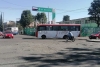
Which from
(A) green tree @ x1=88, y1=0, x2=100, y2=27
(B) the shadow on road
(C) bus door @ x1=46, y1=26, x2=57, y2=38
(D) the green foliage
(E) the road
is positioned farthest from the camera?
(D) the green foliage

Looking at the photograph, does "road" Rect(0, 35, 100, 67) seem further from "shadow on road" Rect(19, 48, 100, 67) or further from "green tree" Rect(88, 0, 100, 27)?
"green tree" Rect(88, 0, 100, 27)

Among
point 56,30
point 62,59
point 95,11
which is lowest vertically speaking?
point 62,59

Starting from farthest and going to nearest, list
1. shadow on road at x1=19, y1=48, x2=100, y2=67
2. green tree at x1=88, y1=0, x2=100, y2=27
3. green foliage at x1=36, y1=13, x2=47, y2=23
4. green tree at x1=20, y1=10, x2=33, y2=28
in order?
1. green foliage at x1=36, y1=13, x2=47, y2=23
2. green tree at x1=20, y1=10, x2=33, y2=28
3. green tree at x1=88, y1=0, x2=100, y2=27
4. shadow on road at x1=19, y1=48, x2=100, y2=67

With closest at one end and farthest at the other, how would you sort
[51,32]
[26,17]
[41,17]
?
1. [51,32]
2. [26,17]
3. [41,17]

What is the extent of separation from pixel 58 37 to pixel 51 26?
253 cm

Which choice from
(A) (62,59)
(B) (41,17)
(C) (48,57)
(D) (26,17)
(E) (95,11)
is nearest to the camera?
(A) (62,59)

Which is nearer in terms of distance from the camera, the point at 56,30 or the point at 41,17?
the point at 56,30

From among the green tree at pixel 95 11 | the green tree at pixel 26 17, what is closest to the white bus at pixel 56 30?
the green tree at pixel 95 11

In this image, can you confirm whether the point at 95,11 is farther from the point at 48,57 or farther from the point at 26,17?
the point at 48,57

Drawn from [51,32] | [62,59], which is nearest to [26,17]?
[51,32]

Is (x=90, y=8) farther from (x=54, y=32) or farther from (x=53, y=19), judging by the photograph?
(x=54, y=32)

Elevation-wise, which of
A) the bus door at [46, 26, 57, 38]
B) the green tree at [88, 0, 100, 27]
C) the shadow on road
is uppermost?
the green tree at [88, 0, 100, 27]

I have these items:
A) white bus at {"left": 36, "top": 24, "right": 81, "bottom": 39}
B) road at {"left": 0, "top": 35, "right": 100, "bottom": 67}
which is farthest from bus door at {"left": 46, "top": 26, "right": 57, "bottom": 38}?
road at {"left": 0, "top": 35, "right": 100, "bottom": 67}

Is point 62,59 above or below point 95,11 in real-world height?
below
